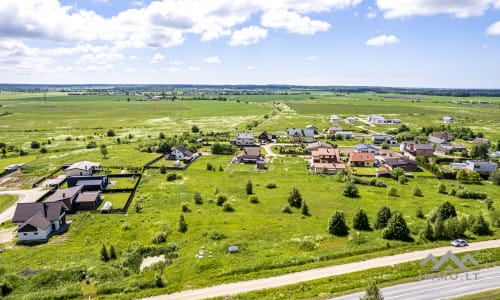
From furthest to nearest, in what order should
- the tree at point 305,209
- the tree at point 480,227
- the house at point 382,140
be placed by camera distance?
the house at point 382,140 → the tree at point 305,209 → the tree at point 480,227

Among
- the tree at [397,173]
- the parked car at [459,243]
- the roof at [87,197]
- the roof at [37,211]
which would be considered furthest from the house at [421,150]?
the roof at [37,211]

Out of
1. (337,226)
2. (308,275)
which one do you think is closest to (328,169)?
(337,226)

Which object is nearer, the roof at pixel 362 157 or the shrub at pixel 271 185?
the shrub at pixel 271 185

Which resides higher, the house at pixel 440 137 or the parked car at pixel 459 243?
the house at pixel 440 137

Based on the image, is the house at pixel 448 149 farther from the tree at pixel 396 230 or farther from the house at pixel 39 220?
the house at pixel 39 220

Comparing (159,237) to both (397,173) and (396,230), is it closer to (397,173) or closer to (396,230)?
(396,230)

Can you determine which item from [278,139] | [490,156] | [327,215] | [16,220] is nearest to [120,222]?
[16,220]

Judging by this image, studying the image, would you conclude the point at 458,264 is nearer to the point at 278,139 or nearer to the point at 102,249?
the point at 102,249

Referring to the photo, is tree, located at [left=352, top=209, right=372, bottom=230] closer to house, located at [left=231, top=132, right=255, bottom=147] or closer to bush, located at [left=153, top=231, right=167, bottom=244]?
bush, located at [left=153, top=231, right=167, bottom=244]

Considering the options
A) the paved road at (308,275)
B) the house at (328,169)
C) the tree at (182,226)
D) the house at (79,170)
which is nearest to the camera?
the paved road at (308,275)

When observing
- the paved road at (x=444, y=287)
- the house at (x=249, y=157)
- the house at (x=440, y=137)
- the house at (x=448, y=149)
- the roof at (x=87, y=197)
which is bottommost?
the paved road at (x=444, y=287)
